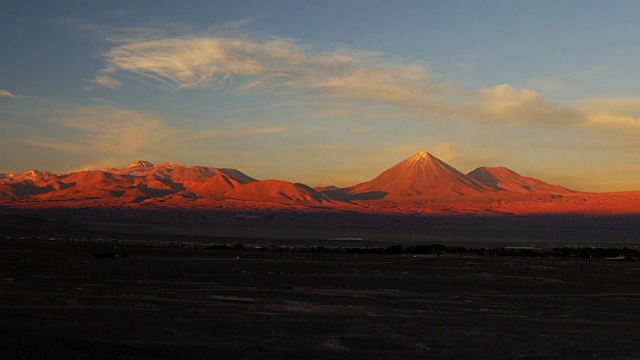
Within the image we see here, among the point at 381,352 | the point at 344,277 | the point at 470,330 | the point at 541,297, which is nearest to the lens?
the point at 381,352

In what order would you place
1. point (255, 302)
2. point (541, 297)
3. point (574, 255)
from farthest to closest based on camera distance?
point (574, 255), point (541, 297), point (255, 302)

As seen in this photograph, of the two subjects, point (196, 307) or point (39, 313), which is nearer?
point (39, 313)

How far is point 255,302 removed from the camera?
22906mm

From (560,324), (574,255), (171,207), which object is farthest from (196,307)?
(171,207)

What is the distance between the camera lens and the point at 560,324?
19812 millimetres

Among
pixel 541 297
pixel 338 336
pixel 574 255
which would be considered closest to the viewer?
pixel 338 336

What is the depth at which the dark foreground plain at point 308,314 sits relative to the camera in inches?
589

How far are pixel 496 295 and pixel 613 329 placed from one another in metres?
8.58

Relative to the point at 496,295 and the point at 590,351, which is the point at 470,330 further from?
the point at 496,295

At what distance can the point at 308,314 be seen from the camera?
803 inches

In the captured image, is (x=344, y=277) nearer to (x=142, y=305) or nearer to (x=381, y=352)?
(x=142, y=305)

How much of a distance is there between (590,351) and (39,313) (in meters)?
12.2

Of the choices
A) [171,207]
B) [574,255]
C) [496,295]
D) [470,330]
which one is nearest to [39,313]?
[470,330]

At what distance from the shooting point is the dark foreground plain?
589 inches
